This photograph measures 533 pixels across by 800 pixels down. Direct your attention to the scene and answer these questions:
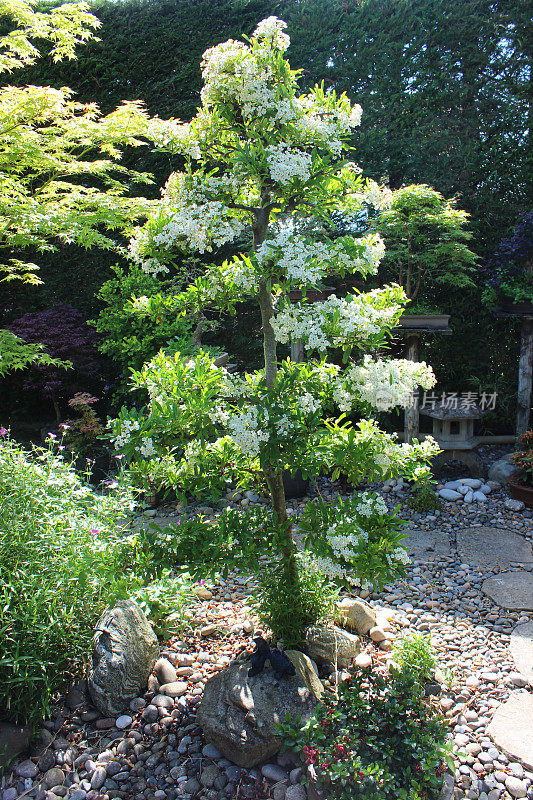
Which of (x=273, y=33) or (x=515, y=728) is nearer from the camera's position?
(x=273, y=33)

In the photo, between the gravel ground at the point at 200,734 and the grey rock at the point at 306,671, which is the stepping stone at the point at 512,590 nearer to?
the gravel ground at the point at 200,734

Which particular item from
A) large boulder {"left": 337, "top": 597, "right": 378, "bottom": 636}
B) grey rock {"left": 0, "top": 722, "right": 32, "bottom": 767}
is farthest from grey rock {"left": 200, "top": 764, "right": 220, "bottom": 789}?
large boulder {"left": 337, "top": 597, "right": 378, "bottom": 636}

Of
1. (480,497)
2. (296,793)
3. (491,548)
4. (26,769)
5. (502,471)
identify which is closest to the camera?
(296,793)

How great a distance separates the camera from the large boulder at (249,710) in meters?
1.99

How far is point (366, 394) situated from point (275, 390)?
0.35 metres

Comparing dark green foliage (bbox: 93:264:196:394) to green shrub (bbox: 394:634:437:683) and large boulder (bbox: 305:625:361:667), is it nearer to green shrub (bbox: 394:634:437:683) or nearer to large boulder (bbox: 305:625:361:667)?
large boulder (bbox: 305:625:361:667)

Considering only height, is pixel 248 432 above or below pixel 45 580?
above

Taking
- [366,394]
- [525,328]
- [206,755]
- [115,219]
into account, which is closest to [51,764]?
[206,755]

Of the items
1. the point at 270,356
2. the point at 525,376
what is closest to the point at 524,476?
the point at 525,376

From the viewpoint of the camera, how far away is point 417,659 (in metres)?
2.26

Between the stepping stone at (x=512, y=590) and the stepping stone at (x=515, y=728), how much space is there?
824 millimetres

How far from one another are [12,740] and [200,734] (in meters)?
0.72

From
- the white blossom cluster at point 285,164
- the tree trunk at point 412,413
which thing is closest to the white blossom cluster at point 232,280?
the white blossom cluster at point 285,164

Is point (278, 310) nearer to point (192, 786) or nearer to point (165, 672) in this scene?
point (165, 672)
